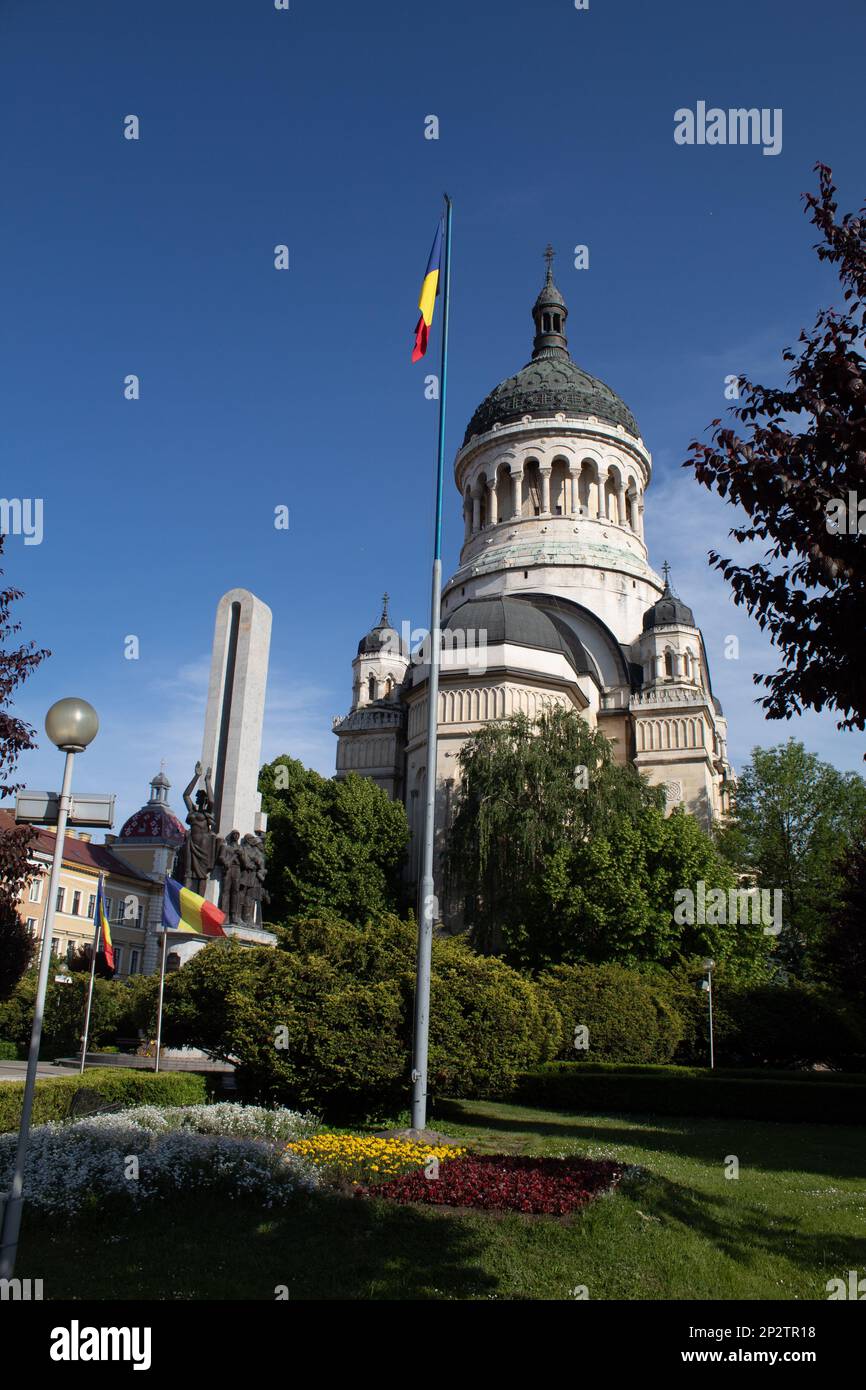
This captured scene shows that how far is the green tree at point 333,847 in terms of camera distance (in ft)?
126

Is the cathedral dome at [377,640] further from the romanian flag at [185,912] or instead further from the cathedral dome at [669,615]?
the romanian flag at [185,912]

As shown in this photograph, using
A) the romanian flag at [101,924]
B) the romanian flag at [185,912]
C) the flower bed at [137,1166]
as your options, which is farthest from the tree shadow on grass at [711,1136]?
the romanian flag at [101,924]

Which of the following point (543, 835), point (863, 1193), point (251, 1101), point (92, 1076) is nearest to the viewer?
point (863, 1193)

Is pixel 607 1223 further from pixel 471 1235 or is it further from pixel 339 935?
pixel 339 935

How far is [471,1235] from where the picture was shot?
8547 millimetres

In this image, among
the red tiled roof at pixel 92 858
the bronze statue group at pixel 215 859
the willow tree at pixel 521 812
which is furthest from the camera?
the red tiled roof at pixel 92 858

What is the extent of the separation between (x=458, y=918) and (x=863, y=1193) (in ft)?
86.5

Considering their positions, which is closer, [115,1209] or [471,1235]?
[471,1235]

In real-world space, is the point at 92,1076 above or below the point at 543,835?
below

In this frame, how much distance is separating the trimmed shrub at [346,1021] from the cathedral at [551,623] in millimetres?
20381

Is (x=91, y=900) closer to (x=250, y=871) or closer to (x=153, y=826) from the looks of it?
(x=153, y=826)

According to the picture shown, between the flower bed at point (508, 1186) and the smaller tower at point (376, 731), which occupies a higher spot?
the smaller tower at point (376, 731)
